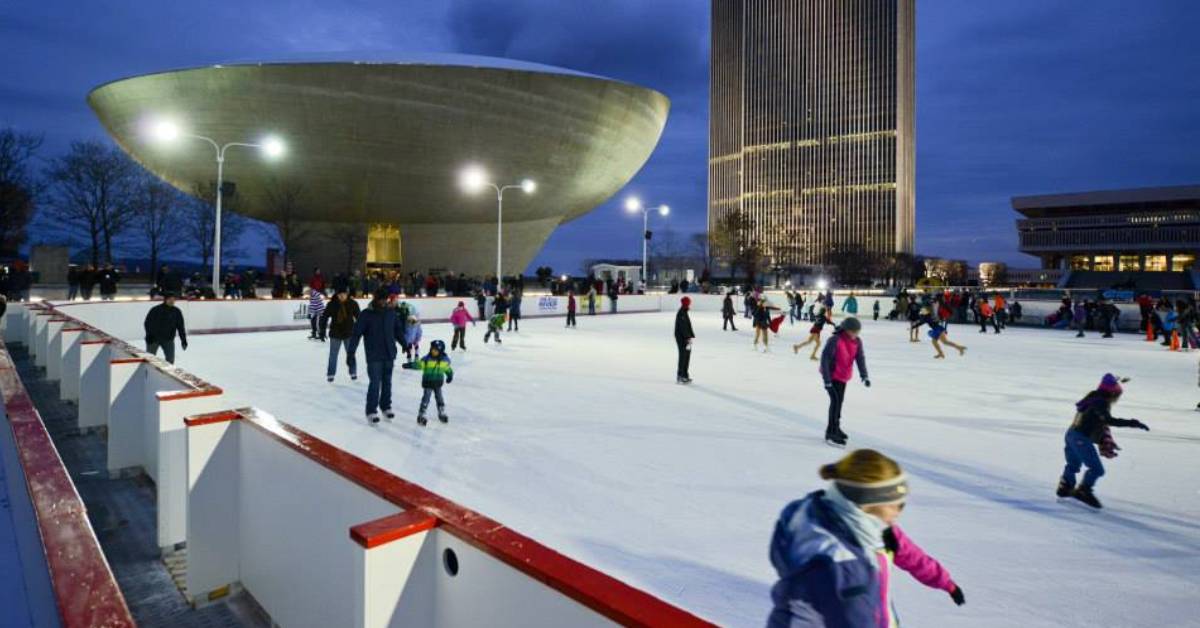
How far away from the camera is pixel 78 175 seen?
43438mm

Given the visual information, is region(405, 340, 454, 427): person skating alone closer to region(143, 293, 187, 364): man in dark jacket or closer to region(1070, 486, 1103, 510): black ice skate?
region(143, 293, 187, 364): man in dark jacket

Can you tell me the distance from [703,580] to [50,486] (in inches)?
131

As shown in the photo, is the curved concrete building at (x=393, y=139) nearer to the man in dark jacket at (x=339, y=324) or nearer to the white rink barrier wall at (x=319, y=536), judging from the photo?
the man in dark jacket at (x=339, y=324)

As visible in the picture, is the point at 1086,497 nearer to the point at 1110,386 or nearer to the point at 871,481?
the point at 1110,386

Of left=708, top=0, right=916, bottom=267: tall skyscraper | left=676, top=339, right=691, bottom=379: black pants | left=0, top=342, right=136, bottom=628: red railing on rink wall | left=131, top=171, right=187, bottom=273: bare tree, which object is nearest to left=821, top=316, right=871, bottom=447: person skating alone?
left=676, top=339, right=691, bottom=379: black pants

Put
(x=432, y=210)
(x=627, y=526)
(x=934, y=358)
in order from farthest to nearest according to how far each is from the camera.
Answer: (x=432, y=210) < (x=934, y=358) < (x=627, y=526)

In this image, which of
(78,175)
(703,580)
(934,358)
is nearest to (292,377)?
(703,580)

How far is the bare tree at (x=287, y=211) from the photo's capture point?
157 feet

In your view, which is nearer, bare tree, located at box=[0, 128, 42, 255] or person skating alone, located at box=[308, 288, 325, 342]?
person skating alone, located at box=[308, 288, 325, 342]

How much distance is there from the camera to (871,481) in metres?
1.87

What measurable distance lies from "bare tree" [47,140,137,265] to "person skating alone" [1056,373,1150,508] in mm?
52285

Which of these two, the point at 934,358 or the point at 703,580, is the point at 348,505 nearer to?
the point at 703,580

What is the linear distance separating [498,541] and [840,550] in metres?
1.00

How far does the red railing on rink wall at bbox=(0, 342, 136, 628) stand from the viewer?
1.93m
